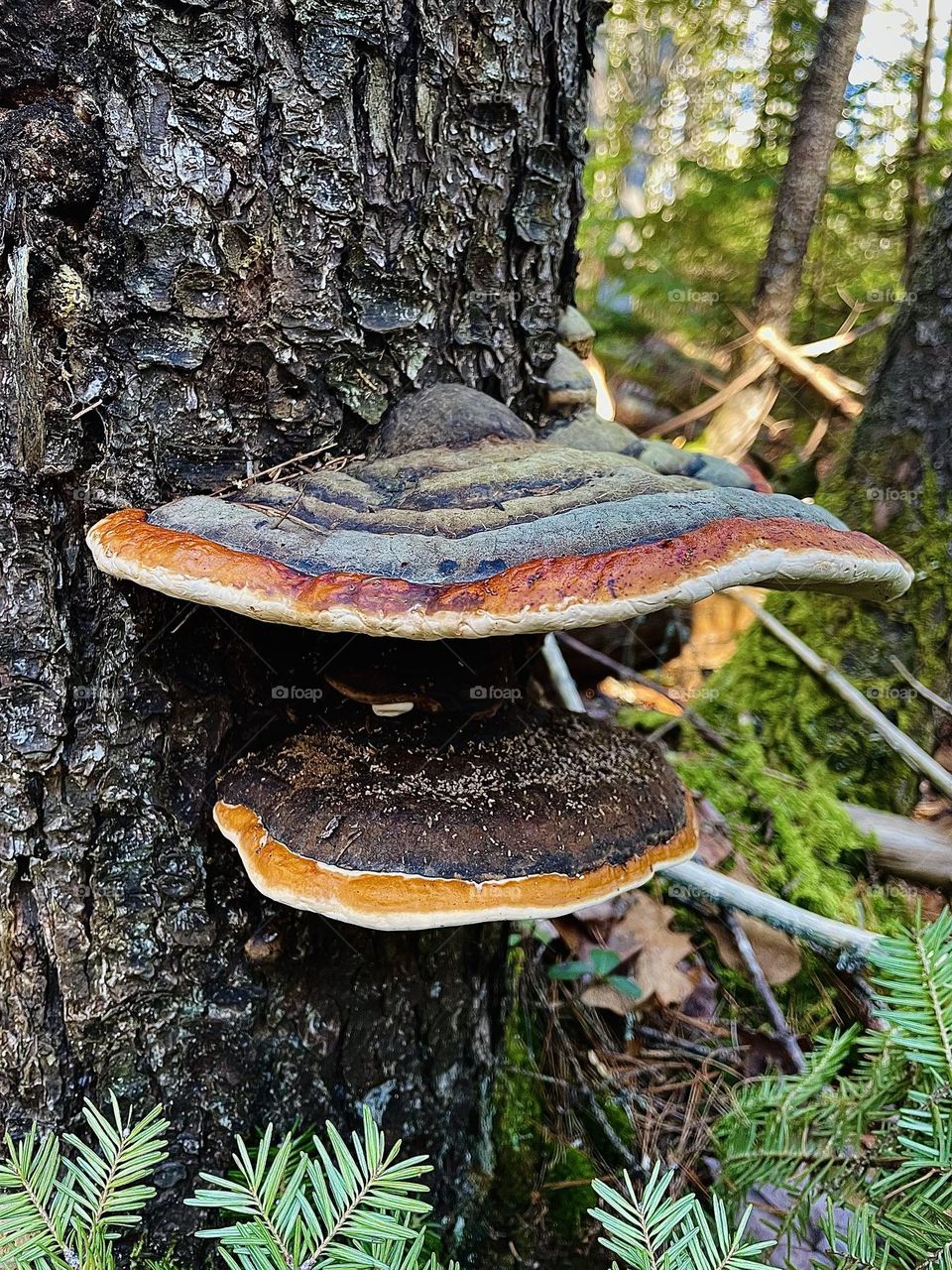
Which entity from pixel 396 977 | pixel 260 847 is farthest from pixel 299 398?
pixel 396 977

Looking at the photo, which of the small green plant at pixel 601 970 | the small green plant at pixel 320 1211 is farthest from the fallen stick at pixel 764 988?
the small green plant at pixel 320 1211

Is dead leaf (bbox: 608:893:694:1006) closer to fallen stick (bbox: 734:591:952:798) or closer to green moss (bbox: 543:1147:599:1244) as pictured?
green moss (bbox: 543:1147:599:1244)

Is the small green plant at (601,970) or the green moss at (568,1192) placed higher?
the small green plant at (601,970)

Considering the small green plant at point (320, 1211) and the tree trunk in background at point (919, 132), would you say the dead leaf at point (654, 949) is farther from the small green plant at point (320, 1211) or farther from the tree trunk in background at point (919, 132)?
the tree trunk in background at point (919, 132)

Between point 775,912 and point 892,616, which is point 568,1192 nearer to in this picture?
point 775,912

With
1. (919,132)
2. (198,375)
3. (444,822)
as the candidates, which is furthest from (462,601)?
Answer: (919,132)

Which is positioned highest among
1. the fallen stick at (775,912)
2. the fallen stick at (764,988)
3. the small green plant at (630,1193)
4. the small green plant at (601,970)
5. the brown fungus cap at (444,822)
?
the brown fungus cap at (444,822)
